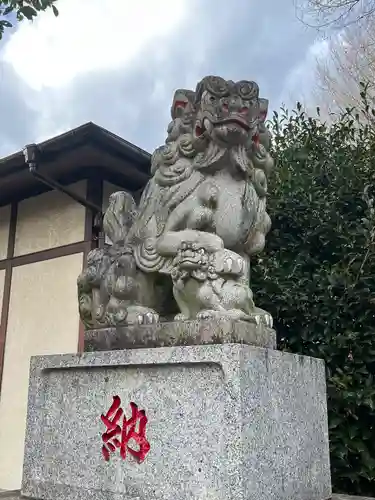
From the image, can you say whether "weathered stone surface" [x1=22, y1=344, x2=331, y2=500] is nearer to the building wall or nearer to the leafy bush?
the leafy bush

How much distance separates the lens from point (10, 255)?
608 centimetres

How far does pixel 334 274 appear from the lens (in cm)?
377

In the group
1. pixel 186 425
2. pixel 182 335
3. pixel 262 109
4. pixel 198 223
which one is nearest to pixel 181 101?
pixel 262 109

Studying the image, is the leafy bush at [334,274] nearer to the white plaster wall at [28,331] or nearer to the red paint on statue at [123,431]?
the red paint on statue at [123,431]

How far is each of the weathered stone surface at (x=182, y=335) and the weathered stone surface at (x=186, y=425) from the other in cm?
9

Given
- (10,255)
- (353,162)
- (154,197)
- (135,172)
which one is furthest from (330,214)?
(10,255)

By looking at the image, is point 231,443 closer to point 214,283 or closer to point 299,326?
point 214,283

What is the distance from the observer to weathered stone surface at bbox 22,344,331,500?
210 cm

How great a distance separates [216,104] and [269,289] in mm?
1811

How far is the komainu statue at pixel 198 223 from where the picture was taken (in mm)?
2445

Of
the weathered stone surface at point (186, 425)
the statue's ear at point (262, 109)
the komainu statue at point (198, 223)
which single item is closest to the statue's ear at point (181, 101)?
the komainu statue at point (198, 223)

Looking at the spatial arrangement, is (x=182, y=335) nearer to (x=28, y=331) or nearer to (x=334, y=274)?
(x=334, y=274)

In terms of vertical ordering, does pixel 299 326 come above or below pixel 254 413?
above

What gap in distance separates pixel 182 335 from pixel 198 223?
1.71ft
